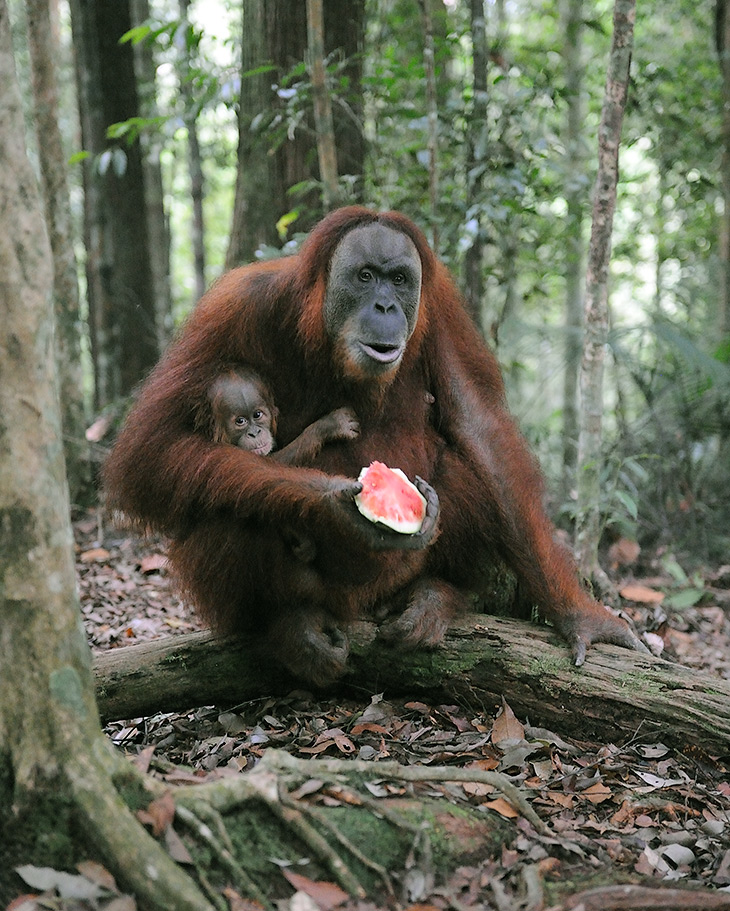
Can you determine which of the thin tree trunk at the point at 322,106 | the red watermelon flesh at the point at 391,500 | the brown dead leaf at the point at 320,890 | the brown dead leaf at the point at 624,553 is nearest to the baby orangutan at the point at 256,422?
the red watermelon flesh at the point at 391,500

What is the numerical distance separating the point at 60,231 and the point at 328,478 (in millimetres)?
4265

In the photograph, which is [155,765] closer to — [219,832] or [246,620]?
[219,832]

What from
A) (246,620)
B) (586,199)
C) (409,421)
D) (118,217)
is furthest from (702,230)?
(246,620)

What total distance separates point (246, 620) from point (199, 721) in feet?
1.62

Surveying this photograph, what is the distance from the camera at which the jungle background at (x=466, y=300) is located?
3211 mm

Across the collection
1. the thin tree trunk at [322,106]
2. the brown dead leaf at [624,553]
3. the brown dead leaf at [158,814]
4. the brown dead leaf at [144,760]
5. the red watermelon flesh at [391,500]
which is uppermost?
the thin tree trunk at [322,106]

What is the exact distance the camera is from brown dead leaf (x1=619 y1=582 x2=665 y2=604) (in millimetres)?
6141

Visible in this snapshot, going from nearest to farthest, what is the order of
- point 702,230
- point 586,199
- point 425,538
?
1. point 425,538
2. point 586,199
3. point 702,230

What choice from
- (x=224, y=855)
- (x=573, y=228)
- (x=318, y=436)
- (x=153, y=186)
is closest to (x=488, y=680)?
(x=318, y=436)

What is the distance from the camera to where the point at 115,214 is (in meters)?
9.53

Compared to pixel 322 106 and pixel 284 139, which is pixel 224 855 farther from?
A: pixel 284 139

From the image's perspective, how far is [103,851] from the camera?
7.79ft

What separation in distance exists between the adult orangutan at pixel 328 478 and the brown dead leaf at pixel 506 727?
368 millimetres

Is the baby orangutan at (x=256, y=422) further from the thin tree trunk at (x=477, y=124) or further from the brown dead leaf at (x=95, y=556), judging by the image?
the brown dead leaf at (x=95, y=556)
